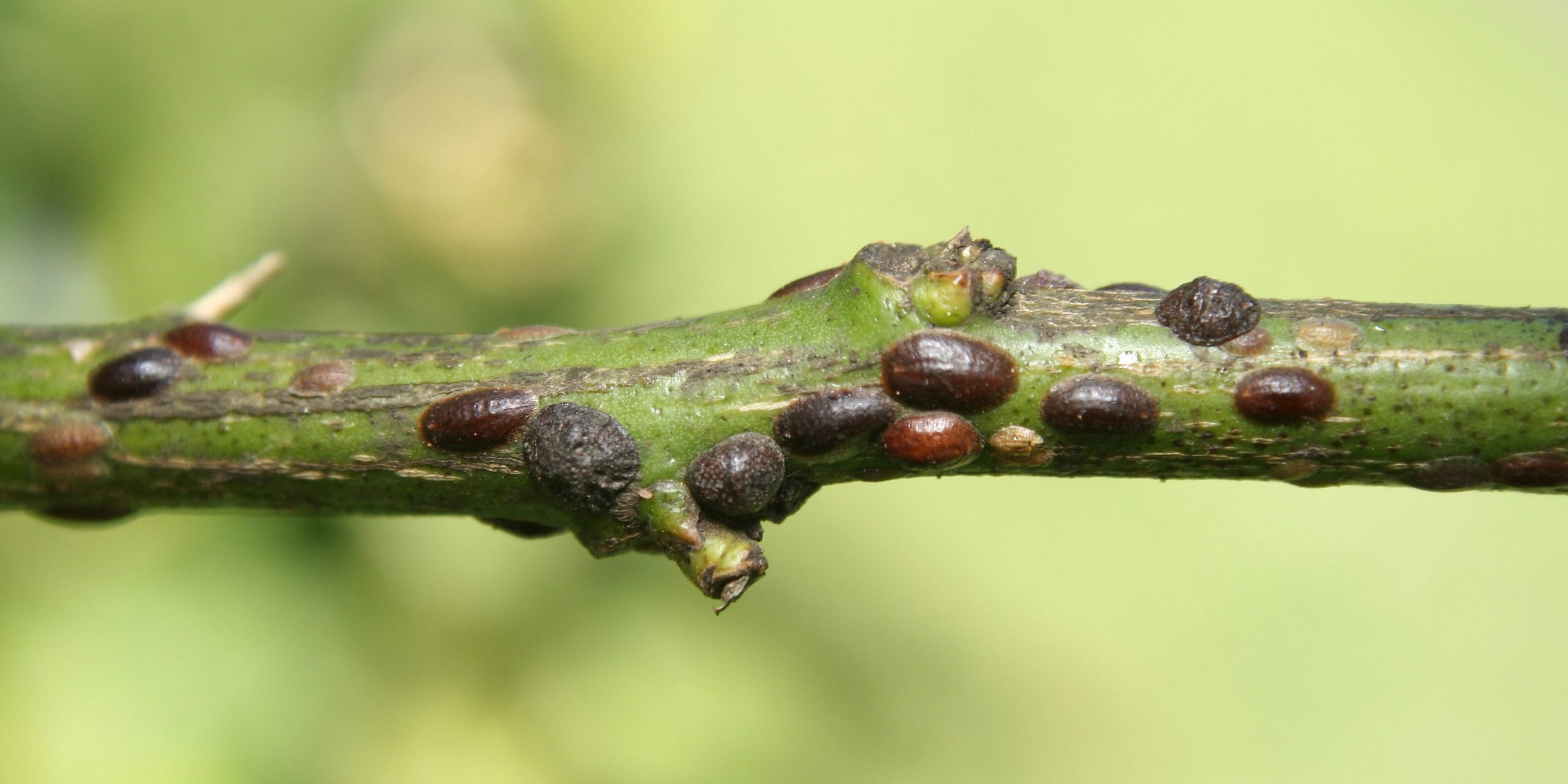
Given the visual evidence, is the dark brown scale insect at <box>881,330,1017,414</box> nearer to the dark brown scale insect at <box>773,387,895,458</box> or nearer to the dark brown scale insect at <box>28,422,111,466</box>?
the dark brown scale insect at <box>773,387,895,458</box>

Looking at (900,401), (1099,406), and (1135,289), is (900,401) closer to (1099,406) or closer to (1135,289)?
(1099,406)

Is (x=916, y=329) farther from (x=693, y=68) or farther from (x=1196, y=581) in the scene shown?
(x=693, y=68)

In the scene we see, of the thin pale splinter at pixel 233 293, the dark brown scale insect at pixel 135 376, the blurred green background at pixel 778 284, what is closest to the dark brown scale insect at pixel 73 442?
the dark brown scale insect at pixel 135 376

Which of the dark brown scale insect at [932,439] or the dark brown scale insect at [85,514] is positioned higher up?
the dark brown scale insect at [932,439]

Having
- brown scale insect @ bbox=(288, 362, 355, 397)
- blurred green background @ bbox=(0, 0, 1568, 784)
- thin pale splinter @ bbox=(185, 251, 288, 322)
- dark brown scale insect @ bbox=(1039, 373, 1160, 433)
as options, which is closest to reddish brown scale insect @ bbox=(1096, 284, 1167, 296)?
dark brown scale insect @ bbox=(1039, 373, 1160, 433)

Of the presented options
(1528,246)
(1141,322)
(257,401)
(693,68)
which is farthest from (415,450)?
(1528,246)

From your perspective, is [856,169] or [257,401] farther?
[856,169]

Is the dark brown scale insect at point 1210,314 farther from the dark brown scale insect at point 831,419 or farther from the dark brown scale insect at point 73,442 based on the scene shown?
the dark brown scale insect at point 73,442
